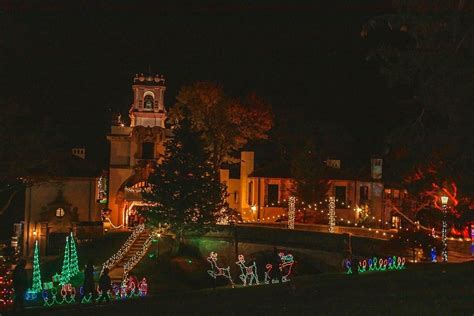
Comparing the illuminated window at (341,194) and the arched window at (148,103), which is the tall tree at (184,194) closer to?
the arched window at (148,103)

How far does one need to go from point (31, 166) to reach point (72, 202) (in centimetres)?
1302

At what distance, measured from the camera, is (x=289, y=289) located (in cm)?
2244

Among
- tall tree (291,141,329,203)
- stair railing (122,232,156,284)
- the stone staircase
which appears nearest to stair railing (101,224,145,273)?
the stone staircase

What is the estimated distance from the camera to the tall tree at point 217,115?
58438 mm

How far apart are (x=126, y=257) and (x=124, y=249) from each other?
2.98 feet

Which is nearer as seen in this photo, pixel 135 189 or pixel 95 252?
pixel 95 252

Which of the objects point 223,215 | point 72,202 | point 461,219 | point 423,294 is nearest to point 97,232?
point 72,202

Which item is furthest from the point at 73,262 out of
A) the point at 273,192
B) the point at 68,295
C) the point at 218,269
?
the point at 273,192

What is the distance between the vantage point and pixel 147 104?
6109cm

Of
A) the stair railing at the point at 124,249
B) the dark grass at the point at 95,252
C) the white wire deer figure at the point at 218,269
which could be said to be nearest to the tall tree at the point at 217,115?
the stair railing at the point at 124,249

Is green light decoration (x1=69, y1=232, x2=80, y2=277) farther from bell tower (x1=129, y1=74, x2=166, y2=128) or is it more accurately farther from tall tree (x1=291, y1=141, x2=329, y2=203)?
tall tree (x1=291, y1=141, x2=329, y2=203)

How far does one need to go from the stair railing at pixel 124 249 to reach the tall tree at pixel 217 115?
32.4ft

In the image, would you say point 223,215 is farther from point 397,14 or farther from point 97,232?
point 397,14

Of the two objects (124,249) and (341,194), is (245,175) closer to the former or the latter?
(341,194)
